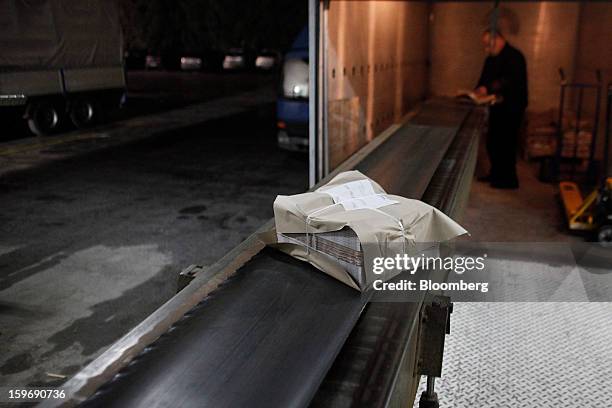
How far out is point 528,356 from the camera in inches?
134

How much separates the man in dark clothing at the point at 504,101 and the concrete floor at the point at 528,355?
2.79m

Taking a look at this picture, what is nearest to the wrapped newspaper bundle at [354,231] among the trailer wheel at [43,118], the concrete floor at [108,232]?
the concrete floor at [108,232]

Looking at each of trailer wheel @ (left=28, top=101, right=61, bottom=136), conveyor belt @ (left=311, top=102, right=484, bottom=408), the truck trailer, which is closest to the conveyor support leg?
conveyor belt @ (left=311, top=102, right=484, bottom=408)

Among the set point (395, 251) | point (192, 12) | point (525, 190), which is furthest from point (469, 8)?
point (192, 12)

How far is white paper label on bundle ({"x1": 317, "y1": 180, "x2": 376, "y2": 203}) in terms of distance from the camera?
8.76 ft

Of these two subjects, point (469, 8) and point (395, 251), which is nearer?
point (395, 251)

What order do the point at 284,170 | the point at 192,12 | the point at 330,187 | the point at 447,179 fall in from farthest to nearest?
the point at 192,12, the point at 284,170, the point at 447,179, the point at 330,187

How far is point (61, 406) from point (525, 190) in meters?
6.61

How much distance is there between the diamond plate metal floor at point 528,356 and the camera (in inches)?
119

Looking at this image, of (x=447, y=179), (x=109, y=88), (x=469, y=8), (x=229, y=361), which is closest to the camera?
(x=229, y=361)

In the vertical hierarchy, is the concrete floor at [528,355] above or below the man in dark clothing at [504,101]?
below

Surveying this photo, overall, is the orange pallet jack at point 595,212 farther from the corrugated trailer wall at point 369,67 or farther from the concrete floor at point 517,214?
the corrugated trailer wall at point 369,67

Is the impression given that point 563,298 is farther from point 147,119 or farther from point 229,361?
point 147,119

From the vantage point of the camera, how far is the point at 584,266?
474 centimetres
